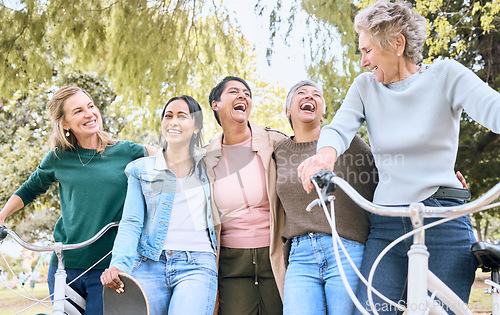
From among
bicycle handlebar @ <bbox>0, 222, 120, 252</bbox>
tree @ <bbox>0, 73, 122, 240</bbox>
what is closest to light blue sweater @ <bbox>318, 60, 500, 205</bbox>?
bicycle handlebar @ <bbox>0, 222, 120, 252</bbox>

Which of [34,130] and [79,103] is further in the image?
[34,130]

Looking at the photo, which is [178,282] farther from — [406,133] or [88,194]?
[406,133]

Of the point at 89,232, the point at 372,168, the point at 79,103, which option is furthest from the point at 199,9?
the point at 372,168

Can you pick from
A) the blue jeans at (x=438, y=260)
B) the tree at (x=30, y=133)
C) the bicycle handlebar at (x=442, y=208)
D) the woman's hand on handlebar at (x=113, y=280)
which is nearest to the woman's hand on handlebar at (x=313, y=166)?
the bicycle handlebar at (x=442, y=208)

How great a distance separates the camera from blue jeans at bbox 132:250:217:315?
208cm

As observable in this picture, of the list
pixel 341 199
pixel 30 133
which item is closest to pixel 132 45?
pixel 341 199

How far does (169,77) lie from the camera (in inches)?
222

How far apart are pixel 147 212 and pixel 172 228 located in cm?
15

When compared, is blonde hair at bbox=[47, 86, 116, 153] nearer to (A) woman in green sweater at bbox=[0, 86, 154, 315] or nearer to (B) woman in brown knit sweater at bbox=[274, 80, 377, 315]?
(A) woman in green sweater at bbox=[0, 86, 154, 315]

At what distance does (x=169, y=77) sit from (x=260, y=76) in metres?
5.81

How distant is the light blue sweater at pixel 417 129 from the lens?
163 cm

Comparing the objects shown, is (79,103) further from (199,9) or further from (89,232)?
(199,9)

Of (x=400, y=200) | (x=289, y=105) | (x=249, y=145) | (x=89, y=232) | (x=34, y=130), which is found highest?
(x=34, y=130)

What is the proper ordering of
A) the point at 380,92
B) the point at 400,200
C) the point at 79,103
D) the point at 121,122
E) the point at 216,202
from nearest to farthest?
1. the point at 400,200
2. the point at 380,92
3. the point at 216,202
4. the point at 79,103
5. the point at 121,122
